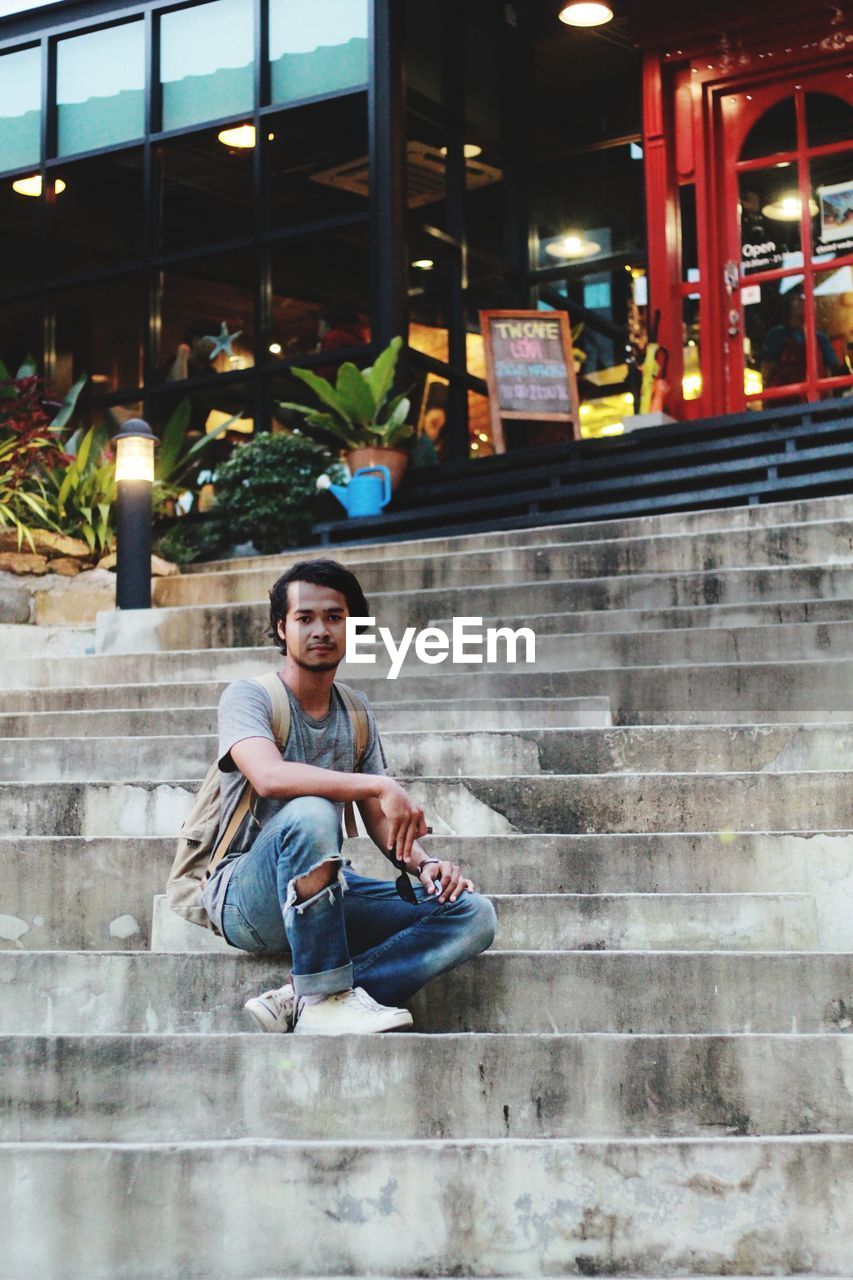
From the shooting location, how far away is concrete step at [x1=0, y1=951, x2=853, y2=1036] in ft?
12.5

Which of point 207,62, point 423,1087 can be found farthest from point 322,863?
point 207,62

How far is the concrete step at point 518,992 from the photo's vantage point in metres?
3.81

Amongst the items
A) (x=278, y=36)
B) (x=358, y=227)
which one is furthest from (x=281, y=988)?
(x=278, y=36)

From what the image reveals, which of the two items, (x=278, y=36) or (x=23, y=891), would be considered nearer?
(x=23, y=891)

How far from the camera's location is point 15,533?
28.3ft

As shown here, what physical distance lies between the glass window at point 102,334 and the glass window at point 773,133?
4162 millimetres

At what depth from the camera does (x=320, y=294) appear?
11148mm

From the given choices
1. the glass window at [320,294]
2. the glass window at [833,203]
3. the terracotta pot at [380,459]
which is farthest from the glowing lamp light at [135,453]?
the glass window at [833,203]

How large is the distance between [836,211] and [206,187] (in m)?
4.22

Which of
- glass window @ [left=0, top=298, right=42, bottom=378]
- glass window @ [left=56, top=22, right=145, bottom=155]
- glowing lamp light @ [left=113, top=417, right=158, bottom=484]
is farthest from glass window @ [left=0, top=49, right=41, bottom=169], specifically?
glowing lamp light @ [left=113, top=417, right=158, bottom=484]

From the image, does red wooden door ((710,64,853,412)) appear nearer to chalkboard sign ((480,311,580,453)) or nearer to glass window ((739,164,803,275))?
glass window ((739,164,803,275))

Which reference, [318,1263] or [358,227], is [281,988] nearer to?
[318,1263]

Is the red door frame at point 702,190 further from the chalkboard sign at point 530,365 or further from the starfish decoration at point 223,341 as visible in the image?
the starfish decoration at point 223,341

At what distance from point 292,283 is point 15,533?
3403mm
